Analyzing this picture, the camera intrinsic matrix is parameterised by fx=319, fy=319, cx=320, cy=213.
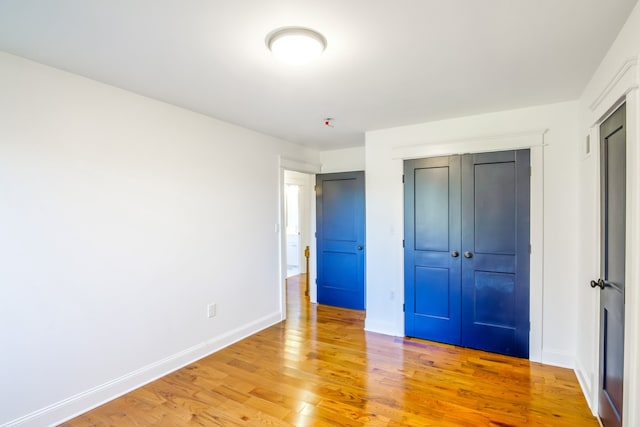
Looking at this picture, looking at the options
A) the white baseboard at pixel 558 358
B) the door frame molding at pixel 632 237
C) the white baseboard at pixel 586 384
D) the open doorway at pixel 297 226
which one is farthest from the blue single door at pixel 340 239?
the door frame molding at pixel 632 237

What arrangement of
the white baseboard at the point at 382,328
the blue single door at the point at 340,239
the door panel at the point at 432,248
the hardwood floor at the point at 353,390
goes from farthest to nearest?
1. the blue single door at the point at 340,239
2. the white baseboard at the point at 382,328
3. the door panel at the point at 432,248
4. the hardwood floor at the point at 353,390

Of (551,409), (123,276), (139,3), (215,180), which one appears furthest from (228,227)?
(551,409)

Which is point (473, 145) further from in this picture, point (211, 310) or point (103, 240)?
point (103, 240)

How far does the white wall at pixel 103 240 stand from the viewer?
2.00 m

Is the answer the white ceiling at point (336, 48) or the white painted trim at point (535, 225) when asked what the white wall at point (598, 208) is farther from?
the white painted trim at point (535, 225)

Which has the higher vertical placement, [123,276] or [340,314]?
[123,276]

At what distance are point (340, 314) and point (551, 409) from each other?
2587 millimetres

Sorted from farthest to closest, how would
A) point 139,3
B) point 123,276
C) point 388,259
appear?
point 388,259 → point 123,276 → point 139,3

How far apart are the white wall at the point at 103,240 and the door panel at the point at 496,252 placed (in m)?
2.48

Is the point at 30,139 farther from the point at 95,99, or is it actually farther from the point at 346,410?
the point at 346,410

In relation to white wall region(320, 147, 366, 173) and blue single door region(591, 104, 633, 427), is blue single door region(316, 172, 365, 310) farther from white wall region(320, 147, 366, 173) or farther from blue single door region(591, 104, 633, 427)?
blue single door region(591, 104, 633, 427)

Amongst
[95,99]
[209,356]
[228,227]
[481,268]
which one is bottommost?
[209,356]

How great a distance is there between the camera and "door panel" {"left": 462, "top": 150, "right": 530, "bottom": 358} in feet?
10.0

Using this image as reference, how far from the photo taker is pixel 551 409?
2.27 metres
